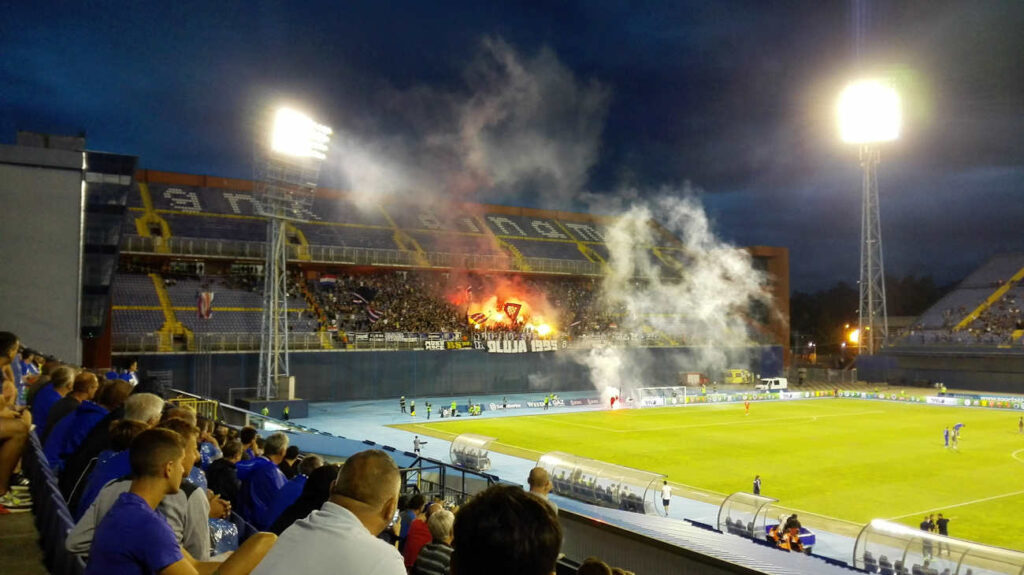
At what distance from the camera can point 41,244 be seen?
22547 millimetres

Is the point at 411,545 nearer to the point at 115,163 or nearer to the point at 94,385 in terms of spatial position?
the point at 94,385

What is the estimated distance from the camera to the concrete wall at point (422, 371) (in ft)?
147

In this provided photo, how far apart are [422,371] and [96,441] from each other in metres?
47.8

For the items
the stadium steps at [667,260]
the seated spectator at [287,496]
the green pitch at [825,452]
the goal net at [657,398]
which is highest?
the stadium steps at [667,260]

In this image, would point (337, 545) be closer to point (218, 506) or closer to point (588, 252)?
point (218, 506)

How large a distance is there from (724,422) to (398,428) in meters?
20.6

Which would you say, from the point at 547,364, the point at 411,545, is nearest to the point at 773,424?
the point at 547,364

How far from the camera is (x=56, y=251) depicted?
22.7 m

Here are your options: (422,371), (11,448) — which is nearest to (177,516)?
(11,448)

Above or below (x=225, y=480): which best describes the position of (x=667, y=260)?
above

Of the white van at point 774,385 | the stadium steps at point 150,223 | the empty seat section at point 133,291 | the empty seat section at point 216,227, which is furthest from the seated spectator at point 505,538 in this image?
the white van at point 774,385

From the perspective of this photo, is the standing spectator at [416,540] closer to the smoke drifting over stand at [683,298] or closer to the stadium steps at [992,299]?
the smoke drifting over stand at [683,298]

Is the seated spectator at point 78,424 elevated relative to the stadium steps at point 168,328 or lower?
lower

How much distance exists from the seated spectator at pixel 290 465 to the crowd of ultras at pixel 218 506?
81cm
